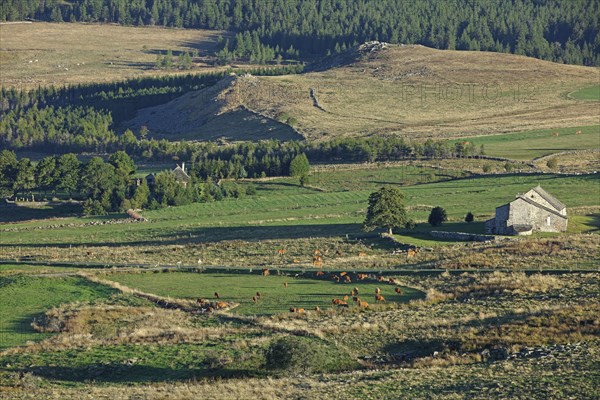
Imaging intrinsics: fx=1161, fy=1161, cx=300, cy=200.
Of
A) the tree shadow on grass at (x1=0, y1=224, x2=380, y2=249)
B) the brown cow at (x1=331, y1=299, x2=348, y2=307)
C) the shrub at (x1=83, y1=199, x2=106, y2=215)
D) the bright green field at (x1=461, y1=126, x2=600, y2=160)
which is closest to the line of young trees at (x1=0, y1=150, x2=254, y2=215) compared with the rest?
the shrub at (x1=83, y1=199, x2=106, y2=215)

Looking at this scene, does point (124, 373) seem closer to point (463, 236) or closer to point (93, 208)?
point (463, 236)

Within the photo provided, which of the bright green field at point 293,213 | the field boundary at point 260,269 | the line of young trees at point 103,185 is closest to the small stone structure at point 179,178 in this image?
the line of young trees at point 103,185

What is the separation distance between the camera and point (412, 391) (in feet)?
139

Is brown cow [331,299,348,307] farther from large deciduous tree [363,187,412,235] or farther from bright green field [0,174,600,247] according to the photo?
bright green field [0,174,600,247]

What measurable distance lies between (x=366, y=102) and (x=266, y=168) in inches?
2681

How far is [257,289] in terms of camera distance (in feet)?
219

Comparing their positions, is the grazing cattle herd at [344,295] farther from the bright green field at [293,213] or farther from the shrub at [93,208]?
the shrub at [93,208]

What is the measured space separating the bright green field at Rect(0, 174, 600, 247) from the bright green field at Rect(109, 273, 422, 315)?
62.6 ft

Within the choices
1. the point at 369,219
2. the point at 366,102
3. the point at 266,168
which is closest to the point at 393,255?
the point at 369,219

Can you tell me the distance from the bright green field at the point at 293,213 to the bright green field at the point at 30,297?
22021 millimetres

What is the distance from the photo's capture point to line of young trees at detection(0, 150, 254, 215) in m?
117

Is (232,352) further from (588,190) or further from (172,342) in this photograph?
(588,190)

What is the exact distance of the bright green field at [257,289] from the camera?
62188 mm

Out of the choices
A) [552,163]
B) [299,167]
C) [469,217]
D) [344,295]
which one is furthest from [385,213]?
[552,163]
